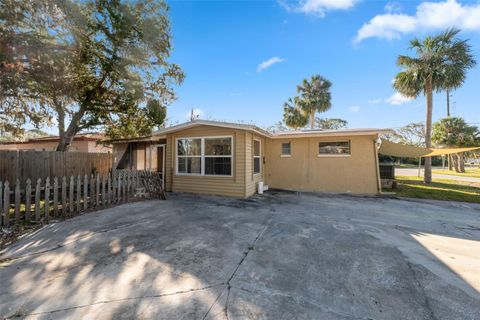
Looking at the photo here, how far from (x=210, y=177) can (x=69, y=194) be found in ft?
14.6

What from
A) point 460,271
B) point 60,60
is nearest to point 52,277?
point 460,271

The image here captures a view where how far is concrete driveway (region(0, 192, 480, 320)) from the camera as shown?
6.84 feet

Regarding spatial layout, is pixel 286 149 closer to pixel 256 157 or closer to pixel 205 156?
pixel 256 157

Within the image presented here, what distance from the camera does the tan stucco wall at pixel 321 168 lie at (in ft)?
29.3

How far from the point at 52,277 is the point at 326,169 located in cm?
953

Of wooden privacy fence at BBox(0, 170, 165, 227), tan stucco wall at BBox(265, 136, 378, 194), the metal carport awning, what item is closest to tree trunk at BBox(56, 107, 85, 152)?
wooden privacy fence at BBox(0, 170, 165, 227)

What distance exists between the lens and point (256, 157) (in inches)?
369

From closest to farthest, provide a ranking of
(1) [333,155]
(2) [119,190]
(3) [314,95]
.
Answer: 1. (2) [119,190]
2. (1) [333,155]
3. (3) [314,95]

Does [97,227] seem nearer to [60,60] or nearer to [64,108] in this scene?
[60,60]

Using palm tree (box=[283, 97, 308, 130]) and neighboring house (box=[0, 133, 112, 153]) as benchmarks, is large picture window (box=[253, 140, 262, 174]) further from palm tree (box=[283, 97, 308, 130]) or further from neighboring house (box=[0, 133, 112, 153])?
palm tree (box=[283, 97, 308, 130])

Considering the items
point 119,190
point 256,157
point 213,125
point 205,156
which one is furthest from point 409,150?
point 119,190

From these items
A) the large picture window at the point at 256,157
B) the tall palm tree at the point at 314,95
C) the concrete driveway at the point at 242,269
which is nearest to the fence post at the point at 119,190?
the concrete driveway at the point at 242,269

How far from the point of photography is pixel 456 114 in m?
22.4

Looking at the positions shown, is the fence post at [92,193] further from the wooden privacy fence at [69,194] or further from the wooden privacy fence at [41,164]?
the wooden privacy fence at [41,164]
